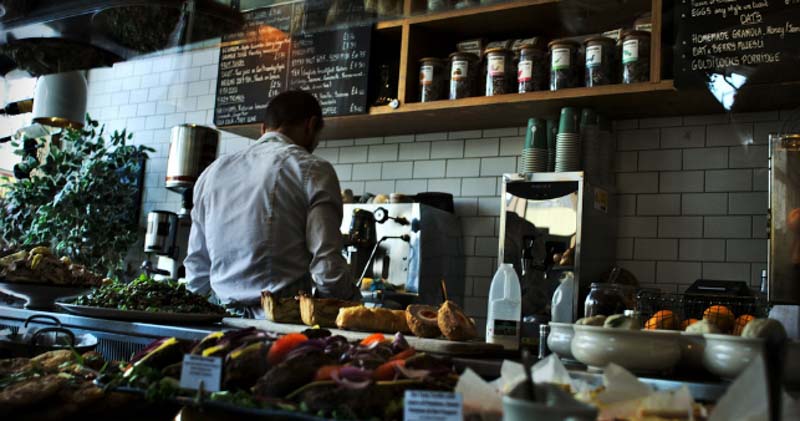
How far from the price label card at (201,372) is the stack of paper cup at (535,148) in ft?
10.0

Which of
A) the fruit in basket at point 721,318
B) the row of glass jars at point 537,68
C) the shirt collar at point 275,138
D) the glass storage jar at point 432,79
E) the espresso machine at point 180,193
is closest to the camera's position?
the fruit in basket at point 721,318

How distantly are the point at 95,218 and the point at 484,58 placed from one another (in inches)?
131

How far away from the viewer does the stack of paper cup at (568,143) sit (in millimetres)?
4043

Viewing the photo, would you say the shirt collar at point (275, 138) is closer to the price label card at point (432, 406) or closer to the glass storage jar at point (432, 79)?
the glass storage jar at point (432, 79)

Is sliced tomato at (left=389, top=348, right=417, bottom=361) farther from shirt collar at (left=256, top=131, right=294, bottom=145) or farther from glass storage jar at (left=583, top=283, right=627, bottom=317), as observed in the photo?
shirt collar at (left=256, top=131, right=294, bottom=145)

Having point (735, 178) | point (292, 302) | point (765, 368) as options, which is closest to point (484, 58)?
point (735, 178)

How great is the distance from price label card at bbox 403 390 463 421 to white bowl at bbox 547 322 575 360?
70 centimetres

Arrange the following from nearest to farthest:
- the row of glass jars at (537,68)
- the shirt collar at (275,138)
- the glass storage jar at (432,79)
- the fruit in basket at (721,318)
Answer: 1. the fruit in basket at (721,318)
2. the shirt collar at (275,138)
3. the row of glass jars at (537,68)
4. the glass storage jar at (432,79)

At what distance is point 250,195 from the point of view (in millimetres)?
2904

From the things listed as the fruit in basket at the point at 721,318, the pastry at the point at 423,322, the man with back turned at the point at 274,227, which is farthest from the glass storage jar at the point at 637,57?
the pastry at the point at 423,322

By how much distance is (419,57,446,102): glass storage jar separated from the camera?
4531 mm

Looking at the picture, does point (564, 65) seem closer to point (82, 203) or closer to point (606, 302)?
point (606, 302)

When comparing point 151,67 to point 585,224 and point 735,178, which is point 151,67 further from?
point 735,178

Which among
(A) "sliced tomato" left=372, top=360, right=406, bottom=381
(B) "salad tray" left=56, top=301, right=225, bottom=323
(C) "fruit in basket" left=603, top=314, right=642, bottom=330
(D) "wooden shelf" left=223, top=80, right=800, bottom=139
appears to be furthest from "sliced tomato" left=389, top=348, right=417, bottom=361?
(D) "wooden shelf" left=223, top=80, right=800, bottom=139
